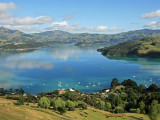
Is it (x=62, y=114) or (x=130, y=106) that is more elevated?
(x=62, y=114)

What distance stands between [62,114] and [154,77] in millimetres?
88535

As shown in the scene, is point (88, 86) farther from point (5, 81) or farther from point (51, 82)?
point (5, 81)

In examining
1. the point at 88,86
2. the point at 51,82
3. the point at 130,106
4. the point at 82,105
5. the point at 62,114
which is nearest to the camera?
the point at 62,114

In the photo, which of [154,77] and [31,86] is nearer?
[31,86]

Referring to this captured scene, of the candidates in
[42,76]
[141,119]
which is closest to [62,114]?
[141,119]

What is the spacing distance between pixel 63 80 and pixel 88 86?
67.1 ft

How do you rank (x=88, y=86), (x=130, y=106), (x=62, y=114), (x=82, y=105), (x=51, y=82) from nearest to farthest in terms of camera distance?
(x=62, y=114) < (x=82, y=105) < (x=130, y=106) < (x=88, y=86) < (x=51, y=82)

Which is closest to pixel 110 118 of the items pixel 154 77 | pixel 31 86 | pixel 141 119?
pixel 141 119

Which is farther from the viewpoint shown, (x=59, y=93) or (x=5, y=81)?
(x=5, y=81)

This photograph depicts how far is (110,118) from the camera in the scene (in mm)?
42312

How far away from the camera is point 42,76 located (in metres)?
117

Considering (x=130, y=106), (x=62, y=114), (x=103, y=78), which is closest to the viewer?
(x=62, y=114)

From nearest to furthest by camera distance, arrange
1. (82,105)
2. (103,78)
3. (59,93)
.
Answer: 1. (82,105)
2. (59,93)
3. (103,78)

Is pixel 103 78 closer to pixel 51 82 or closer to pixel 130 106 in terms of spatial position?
pixel 51 82
